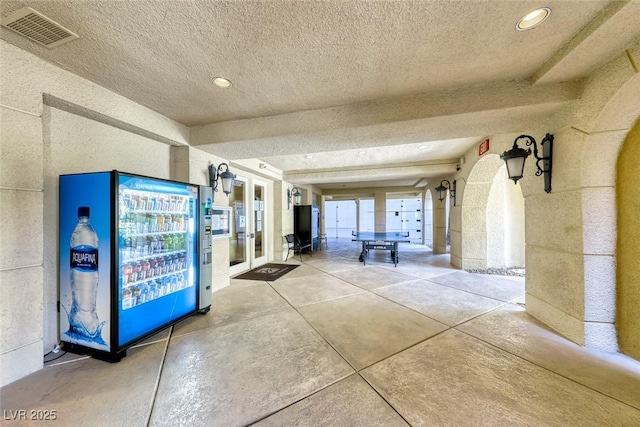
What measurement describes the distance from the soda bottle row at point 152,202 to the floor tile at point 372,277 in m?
3.09

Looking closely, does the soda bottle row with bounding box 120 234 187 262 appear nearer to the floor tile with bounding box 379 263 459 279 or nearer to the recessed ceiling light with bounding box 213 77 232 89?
the recessed ceiling light with bounding box 213 77 232 89

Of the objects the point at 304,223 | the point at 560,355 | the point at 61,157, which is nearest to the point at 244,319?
the point at 61,157

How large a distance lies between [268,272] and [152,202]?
323 cm

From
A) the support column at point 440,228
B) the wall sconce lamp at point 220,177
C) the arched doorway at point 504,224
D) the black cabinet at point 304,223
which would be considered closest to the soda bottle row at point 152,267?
the wall sconce lamp at point 220,177

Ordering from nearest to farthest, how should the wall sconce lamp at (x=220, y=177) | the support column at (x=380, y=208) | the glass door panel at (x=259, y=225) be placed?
the wall sconce lamp at (x=220, y=177) → the glass door panel at (x=259, y=225) → the support column at (x=380, y=208)

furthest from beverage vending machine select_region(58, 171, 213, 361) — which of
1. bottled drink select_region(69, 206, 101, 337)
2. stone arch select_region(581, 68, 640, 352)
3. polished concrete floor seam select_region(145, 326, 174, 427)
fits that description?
stone arch select_region(581, 68, 640, 352)

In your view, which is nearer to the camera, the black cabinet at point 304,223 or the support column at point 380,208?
the black cabinet at point 304,223

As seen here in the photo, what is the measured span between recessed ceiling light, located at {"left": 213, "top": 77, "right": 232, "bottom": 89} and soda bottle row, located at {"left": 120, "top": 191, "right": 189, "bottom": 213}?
1297 millimetres

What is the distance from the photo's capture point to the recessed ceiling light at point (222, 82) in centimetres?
212

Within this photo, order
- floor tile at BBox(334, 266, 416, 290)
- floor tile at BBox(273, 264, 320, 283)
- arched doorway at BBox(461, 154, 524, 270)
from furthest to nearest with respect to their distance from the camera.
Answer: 1. arched doorway at BBox(461, 154, 524, 270)
2. floor tile at BBox(273, 264, 320, 283)
3. floor tile at BBox(334, 266, 416, 290)

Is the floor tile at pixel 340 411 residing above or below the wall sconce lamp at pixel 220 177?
below

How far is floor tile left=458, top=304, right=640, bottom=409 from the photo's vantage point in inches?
64.7

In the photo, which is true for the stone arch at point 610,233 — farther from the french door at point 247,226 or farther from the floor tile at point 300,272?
the french door at point 247,226

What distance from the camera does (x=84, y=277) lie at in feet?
6.59
